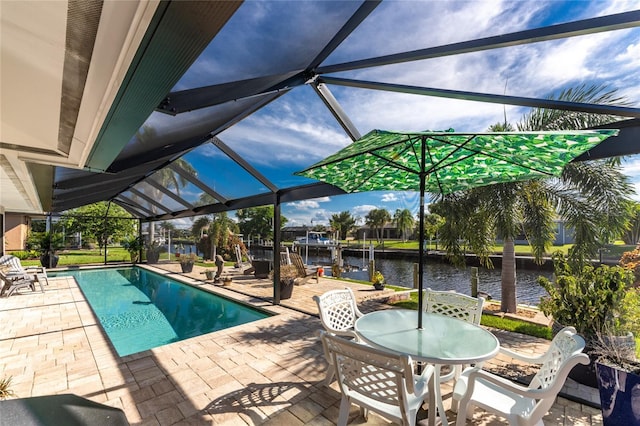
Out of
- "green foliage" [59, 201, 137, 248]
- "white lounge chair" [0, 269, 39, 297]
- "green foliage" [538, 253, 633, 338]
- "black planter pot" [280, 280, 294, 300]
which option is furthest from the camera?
"green foliage" [59, 201, 137, 248]

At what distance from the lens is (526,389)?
195cm

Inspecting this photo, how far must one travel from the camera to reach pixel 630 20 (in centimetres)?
192

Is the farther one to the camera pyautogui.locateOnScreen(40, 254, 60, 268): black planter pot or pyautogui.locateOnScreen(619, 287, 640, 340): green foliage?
pyautogui.locateOnScreen(40, 254, 60, 268): black planter pot

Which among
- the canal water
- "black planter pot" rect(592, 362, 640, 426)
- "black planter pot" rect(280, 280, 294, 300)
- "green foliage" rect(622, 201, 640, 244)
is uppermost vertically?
"green foliage" rect(622, 201, 640, 244)

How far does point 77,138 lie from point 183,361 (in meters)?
2.94

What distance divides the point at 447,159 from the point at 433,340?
1813mm

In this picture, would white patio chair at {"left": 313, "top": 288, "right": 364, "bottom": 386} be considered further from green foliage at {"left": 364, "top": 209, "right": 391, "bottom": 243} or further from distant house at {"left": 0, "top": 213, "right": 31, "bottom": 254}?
green foliage at {"left": 364, "top": 209, "right": 391, "bottom": 243}

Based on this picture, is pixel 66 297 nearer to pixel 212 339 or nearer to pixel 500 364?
pixel 212 339

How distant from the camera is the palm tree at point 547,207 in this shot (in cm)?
467

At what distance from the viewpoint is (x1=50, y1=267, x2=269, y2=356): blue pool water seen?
584cm

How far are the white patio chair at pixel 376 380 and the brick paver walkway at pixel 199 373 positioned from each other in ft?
2.17

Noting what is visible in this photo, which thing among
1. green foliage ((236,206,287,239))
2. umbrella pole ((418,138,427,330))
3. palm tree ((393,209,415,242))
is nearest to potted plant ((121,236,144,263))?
umbrella pole ((418,138,427,330))

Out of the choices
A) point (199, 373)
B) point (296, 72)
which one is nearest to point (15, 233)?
point (199, 373)

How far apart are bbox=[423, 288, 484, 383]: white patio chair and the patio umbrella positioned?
0.93 meters
